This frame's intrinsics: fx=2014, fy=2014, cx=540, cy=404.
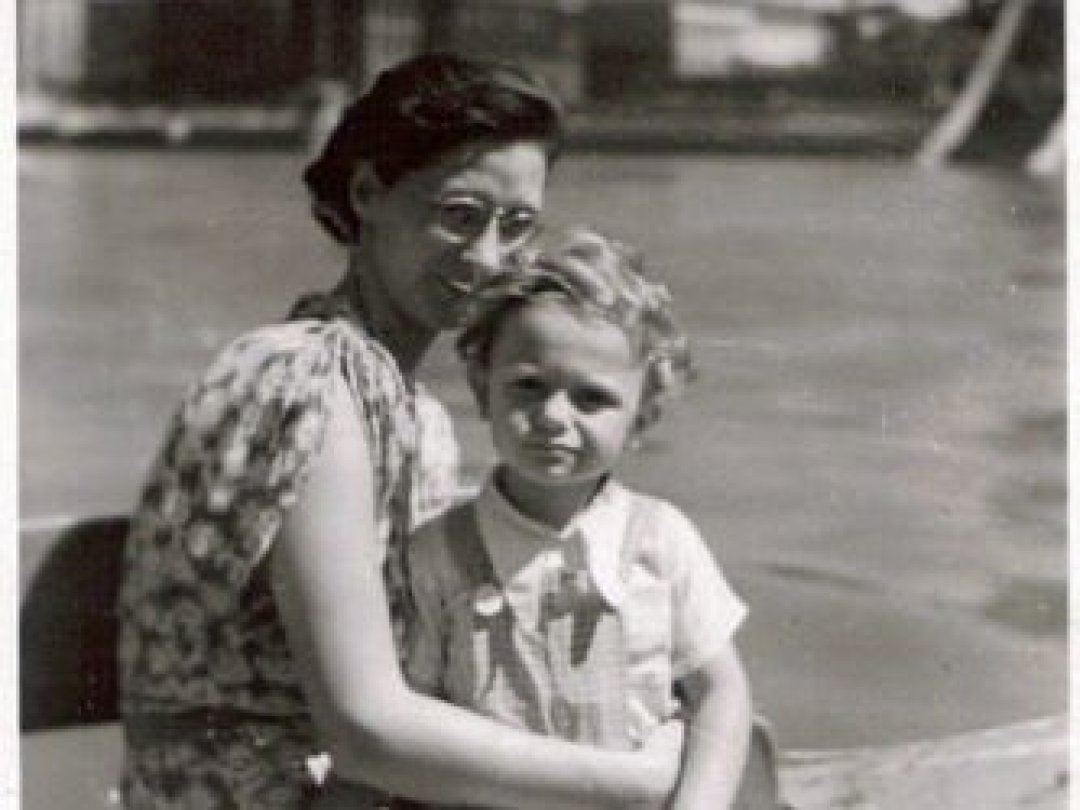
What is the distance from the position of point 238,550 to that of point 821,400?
12.1 ft

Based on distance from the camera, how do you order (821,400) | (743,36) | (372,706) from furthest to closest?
(743,36), (821,400), (372,706)

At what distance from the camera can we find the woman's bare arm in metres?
1.35

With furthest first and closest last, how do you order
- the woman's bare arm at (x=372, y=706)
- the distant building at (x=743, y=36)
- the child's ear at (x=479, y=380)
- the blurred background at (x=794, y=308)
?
the distant building at (x=743, y=36) < the blurred background at (x=794, y=308) < the child's ear at (x=479, y=380) < the woman's bare arm at (x=372, y=706)

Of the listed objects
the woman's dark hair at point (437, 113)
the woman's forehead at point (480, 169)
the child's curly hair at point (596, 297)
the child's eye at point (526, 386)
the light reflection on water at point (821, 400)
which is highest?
the woman's dark hair at point (437, 113)

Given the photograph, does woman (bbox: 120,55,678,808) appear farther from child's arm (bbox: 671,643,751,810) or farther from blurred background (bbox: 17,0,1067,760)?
blurred background (bbox: 17,0,1067,760)

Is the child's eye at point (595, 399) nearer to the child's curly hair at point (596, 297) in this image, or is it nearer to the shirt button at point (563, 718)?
the child's curly hair at point (596, 297)

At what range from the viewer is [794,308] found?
18.1ft

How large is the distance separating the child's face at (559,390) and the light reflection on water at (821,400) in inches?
23.2

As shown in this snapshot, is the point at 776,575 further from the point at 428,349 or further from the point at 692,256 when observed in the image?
the point at 428,349

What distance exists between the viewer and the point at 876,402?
497 cm

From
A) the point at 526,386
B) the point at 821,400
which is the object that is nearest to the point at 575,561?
the point at 526,386

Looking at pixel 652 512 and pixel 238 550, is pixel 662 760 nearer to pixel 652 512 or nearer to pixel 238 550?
pixel 652 512

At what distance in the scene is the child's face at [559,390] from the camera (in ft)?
4.58

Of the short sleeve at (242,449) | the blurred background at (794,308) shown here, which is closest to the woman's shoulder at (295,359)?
the short sleeve at (242,449)
